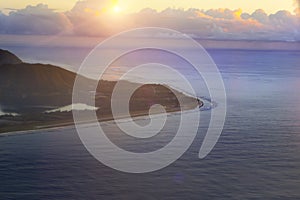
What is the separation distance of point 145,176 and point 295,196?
1491 cm

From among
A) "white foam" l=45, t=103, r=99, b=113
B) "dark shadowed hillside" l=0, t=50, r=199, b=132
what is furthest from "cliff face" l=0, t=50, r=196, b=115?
"white foam" l=45, t=103, r=99, b=113

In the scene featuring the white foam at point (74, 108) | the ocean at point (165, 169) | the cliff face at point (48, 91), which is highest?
the cliff face at point (48, 91)

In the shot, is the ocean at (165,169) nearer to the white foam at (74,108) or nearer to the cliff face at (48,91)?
the white foam at (74,108)

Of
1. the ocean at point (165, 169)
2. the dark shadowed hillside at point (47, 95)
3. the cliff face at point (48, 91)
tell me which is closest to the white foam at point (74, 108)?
the dark shadowed hillside at point (47, 95)

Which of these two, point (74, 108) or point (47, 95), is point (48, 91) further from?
point (74, 108)

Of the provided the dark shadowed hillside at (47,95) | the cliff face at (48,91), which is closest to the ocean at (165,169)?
the dark shadowed hillside at (47,95)

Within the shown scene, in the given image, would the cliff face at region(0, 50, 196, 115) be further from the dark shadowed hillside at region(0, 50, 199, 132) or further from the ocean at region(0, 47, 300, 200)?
the ocean at region(0, 47, 300, 200)

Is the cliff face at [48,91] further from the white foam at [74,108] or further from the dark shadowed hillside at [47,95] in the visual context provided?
the white foam at [74,108]

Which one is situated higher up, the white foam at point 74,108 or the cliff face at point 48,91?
the cliff face at point 48,91

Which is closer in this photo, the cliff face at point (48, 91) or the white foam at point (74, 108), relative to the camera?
the white foam at point (74, 108)

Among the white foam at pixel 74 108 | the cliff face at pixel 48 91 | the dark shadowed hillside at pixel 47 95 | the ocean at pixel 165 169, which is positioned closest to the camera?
the ocean at pixel 165 169

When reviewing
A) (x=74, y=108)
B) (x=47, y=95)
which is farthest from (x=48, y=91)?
(x=74, y=108)

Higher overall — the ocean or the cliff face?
the cliff face

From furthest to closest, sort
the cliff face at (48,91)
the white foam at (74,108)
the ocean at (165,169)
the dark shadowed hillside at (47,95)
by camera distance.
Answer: the cliff face at (48,91) < the white foam at (74,108) < the dark shadowed hillside at (47,95) < the ocean at (165,169)
